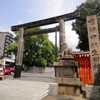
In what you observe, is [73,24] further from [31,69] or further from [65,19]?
[31,69]

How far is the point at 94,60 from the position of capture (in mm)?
4176

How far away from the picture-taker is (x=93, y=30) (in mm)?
4473

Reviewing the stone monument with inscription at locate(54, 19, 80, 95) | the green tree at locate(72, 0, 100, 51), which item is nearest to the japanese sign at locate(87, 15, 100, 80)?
the stone monument with inscription at locate(54, 19, 80, 95)

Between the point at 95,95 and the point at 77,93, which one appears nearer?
the point at 95,95

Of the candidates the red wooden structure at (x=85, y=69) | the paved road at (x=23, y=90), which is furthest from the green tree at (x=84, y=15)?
the paved road at (x=23, y=90)

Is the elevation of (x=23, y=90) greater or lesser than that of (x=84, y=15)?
lesser

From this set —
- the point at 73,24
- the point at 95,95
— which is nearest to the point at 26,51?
the point at 73,24

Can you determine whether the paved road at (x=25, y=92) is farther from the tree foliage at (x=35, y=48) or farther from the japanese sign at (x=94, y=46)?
the tree foliage at (x=35, y=48)

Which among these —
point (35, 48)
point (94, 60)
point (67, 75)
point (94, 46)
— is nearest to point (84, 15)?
point (35, 48)

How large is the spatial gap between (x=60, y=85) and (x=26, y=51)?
65.4 ft

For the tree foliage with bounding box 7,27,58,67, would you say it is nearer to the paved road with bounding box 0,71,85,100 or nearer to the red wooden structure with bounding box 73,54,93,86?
the paved road with bounding box 0,71,85,100

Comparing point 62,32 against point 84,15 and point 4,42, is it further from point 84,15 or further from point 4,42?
point 4,42

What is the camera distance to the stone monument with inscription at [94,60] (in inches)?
147

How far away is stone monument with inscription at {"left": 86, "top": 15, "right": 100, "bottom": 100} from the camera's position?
3.72m
